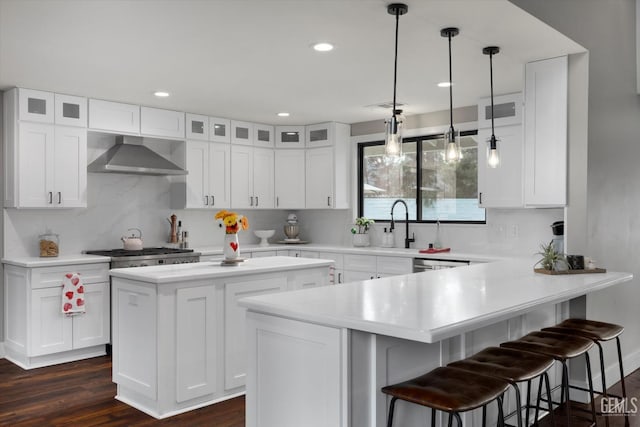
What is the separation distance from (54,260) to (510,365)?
4.00 meters

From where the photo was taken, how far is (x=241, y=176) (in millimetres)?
6574

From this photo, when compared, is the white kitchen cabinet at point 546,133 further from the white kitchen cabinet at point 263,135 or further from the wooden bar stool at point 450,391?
the white kitchen cabinet at point 263,135

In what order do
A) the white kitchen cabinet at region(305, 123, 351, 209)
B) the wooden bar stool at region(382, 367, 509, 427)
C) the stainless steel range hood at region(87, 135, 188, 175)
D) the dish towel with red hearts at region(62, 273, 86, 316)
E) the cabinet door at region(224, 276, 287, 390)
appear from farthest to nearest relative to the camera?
the white kitchen cabinet at region(305, 123, 351, 209) → the stainless steel range hood at region(87, 135, 188, 175) → the dish towel with red hearts at region(62, 273, 86, 316) → the cabinet door at region(224, 276, 287, 390) → the wooden bar stool at region(382, 367, 509, 427)

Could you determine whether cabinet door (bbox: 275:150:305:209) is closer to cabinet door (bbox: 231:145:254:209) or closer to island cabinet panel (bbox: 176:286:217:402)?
cabinet door (bbox: 231:145:254:209)

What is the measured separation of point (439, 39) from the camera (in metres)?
3.53

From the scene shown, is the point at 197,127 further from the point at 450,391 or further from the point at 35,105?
the point at 450,391

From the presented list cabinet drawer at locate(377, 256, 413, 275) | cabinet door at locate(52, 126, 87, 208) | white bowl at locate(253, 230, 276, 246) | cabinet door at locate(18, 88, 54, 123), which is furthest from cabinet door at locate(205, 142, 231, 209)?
cabinet drawer at locate(377, 256, 413, 275)

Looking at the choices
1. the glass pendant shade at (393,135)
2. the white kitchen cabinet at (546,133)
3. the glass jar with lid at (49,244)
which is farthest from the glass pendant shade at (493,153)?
the glass jar with lid at (49,244)

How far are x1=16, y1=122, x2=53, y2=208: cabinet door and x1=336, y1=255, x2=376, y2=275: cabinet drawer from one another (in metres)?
3.13

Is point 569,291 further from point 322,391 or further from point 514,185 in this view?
point 514,185

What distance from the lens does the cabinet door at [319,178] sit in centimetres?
669

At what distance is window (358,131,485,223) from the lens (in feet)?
19.4

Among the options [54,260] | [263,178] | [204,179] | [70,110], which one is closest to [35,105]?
[70,110]

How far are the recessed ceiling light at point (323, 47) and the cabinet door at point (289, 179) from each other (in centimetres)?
318
